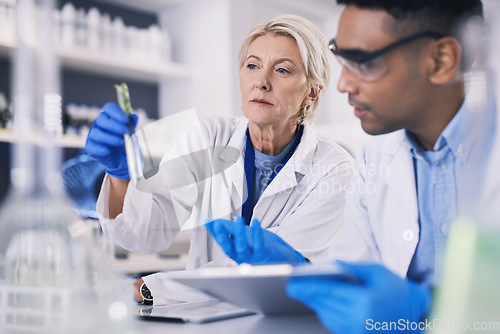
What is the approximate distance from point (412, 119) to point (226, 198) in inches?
38.6

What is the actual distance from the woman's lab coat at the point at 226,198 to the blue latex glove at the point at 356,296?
3.30 feet

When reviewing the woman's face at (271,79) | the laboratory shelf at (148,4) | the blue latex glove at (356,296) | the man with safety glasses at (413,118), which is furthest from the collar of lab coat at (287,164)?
the laboratory shelf at (148,4)

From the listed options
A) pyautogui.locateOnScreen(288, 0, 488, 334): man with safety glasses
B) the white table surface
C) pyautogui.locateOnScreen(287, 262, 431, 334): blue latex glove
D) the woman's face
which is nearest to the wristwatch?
the white table surface

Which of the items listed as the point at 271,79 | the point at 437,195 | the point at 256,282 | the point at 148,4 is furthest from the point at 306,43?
the point at 148,4

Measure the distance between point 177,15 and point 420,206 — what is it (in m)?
3.63

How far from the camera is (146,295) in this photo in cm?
184

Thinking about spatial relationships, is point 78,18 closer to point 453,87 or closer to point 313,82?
point 313,82

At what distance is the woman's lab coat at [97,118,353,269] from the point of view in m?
2.07

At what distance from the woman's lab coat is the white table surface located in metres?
0.78

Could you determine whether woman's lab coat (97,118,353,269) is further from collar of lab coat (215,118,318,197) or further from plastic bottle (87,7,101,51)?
plastic bottle (87,7,101,51)

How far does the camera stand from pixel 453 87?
1420 millimetres

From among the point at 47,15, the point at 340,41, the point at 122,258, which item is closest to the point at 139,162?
the point at 340,41

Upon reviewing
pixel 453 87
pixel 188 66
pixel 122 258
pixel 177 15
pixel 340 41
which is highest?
pixel 177 15

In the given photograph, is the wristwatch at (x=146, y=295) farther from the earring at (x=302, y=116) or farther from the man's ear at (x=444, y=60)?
the man's ear at (x=444, y=60)
